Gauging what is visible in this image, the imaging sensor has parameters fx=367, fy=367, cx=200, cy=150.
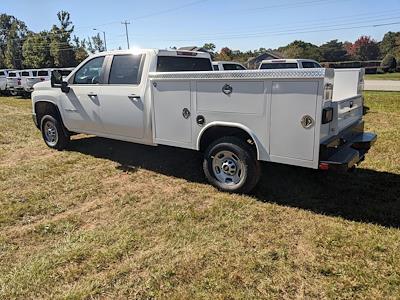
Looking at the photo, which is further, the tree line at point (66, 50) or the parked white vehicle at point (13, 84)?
the tree line at point (66, 50)

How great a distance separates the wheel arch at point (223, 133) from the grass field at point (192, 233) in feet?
2.16

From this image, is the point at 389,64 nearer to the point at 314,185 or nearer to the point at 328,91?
the point at 314,185

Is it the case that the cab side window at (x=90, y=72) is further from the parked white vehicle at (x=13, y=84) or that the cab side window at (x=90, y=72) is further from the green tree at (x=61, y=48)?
the green tree at (x=61, y=48)

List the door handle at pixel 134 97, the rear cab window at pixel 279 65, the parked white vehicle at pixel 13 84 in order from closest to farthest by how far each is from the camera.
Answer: the door handle at pixel 134 97 → the rear cab window at pixel 279 65 → the parked white vehicle at pixel 13 84

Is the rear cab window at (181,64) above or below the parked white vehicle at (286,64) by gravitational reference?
above

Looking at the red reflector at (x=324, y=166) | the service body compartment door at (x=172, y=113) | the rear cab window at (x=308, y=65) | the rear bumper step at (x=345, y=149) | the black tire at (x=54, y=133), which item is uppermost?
the rear cab window at (x=308, y=65)

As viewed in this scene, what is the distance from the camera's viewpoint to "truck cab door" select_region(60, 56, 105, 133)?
6.23 m

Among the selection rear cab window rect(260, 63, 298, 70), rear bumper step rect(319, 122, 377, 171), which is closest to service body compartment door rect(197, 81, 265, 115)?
rear bumper step rect(319, 122, 377, 171)

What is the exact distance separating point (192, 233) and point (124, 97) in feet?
9.01

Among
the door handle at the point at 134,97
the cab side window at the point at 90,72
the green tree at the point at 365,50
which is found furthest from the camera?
the green tree at the point at 365,50

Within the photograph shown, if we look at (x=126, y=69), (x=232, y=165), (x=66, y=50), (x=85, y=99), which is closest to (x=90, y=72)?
(x=85, y=99)

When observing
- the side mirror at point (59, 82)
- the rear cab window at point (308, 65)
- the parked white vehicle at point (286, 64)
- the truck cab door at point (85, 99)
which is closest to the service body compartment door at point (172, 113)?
the truck cab door at point (85, 99)

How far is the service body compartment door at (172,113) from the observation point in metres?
4.98

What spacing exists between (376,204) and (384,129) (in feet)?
15.1
